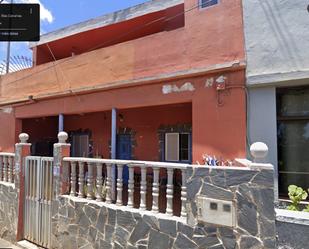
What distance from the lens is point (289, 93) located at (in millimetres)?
6809

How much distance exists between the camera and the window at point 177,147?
1118cm

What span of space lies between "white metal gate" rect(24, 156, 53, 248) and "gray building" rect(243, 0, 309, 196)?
189 inches

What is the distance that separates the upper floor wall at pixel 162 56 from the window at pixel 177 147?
3.22 m

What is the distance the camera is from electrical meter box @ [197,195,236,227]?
4172 mm

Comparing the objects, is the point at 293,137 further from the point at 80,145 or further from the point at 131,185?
the point at 80,145

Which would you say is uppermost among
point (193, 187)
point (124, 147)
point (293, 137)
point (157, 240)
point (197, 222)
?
point (293, 137)

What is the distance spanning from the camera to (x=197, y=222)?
4.50 m

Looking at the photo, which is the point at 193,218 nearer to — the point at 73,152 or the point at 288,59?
Result: the point at 288,59

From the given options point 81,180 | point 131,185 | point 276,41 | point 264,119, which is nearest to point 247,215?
point 131,185

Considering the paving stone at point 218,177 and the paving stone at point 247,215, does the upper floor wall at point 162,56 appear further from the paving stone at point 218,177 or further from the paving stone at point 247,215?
the paving stone at point 247,215

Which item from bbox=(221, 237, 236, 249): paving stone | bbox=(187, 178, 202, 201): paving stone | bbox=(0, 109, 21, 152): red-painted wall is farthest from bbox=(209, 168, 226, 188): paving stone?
bbox=(0, 109, 21, 152): red-painted wall

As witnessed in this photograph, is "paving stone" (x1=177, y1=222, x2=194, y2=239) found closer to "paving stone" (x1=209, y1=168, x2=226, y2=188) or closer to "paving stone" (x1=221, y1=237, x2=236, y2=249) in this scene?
"paving stone" (x1=221, y1=237, x2=236, y2=249)

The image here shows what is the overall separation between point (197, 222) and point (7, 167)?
6650 millimetres

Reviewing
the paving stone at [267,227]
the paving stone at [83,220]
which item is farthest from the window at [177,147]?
the paving stone at [267,227]
